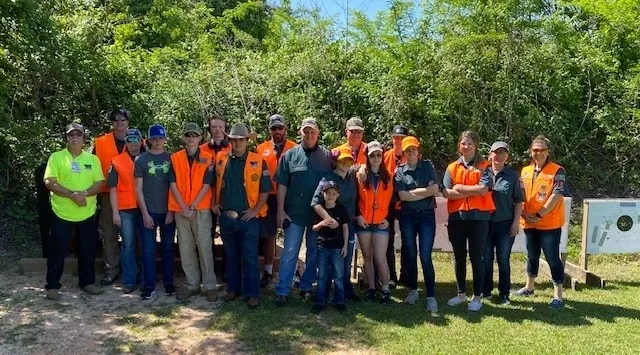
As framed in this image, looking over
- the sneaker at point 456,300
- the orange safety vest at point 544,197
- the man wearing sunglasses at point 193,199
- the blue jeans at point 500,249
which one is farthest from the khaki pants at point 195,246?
the orange safety vest at point 544,197

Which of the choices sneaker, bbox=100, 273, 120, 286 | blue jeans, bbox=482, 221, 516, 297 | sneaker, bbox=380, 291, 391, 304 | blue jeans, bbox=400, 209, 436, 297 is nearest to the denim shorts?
blue jeans, bbox=400, 209, 436, 297

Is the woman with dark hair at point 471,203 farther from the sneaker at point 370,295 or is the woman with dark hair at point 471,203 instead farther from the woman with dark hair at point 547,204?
the sneaker at point 370,295

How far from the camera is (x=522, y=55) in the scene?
33.6 feet

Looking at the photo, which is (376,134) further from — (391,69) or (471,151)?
(471,151)

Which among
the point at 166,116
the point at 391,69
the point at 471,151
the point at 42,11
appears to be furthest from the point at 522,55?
the point at 42,11

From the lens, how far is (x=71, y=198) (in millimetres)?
5805

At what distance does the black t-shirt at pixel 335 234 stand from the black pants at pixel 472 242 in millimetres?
1106

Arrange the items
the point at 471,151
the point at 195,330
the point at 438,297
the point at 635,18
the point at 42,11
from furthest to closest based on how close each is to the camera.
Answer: the point at 635,18, the point at 42,11, the point at 438,297, the point at 471,151, the point at 195,330

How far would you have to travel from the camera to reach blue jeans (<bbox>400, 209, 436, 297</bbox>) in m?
5.73

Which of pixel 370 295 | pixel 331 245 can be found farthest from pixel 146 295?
pixel 370 295

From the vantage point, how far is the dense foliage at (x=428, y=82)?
10070 millimetres

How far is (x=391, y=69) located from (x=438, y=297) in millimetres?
5305

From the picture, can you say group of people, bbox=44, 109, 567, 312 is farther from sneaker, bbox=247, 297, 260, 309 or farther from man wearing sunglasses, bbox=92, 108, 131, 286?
man wearing sunglasses, bbox=92, 108, 131, 286

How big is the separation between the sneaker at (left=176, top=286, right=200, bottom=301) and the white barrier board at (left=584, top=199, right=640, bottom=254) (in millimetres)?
4832
